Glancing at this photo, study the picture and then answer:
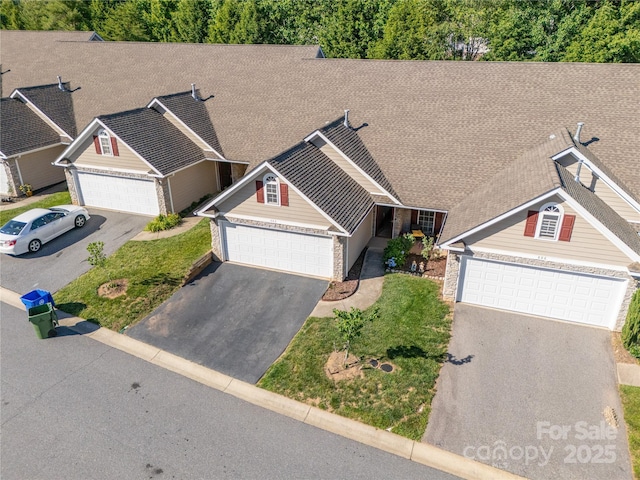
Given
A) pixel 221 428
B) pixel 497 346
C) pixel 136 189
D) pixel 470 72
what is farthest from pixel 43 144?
pixel 497 346

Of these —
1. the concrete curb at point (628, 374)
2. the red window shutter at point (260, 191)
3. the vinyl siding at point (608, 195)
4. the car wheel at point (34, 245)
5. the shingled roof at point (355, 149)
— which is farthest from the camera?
the car wheel at point (34, 245)

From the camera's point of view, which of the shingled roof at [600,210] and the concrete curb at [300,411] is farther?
the shingled roof at [600,210]

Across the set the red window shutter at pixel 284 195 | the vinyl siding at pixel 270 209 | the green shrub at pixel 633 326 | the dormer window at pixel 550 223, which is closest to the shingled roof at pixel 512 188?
the dormer window at pixel 550 223

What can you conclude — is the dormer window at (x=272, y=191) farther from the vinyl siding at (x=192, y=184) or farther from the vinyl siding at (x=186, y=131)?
the vinyl siding at (x=186, y=131)

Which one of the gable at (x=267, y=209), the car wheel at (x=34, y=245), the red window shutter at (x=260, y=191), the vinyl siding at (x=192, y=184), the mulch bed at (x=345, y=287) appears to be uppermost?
the red window shutter at (x=260, y=191)

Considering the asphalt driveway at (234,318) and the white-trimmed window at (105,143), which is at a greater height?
the white-trimmed window at (105,143)

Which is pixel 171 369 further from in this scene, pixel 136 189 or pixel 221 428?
pixel 136 189

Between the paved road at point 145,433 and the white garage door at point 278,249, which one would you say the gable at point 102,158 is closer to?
the white garage door at point 278,249

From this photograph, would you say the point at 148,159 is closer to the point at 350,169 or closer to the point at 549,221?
the point at 350,169

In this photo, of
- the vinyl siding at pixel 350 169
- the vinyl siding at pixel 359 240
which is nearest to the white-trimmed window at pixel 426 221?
the vinyl siding at pixel 359 240

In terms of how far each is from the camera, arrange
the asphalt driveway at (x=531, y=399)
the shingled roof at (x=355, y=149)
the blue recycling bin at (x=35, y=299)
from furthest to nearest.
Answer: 1. the shingled roof at (x=355, y=149)
2. the blue recycling bin at (x=35, y=299)
3. the asphalt driveway at (x=531, y=399)
